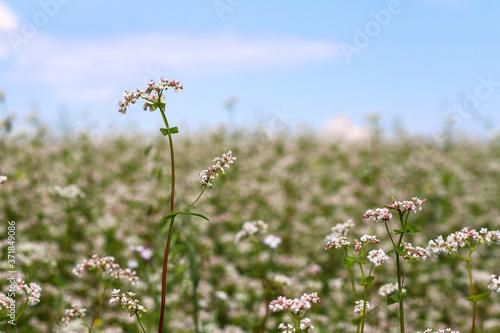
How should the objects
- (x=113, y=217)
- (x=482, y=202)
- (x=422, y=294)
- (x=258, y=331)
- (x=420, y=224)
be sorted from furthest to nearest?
(x=482, y=202) → (x=420, y=224) → (x=113, y=217) → (x=422, y=294) → (x=258, y=331)

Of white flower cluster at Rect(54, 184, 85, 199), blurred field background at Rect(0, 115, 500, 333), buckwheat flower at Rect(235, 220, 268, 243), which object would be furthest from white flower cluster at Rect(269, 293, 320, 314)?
white flower cluster at Rect(54, 184, 85, 199)

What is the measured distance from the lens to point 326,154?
979cm

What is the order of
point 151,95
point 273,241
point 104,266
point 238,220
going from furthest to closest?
point 238,220, point 273,241, point 104,266, point 151,95

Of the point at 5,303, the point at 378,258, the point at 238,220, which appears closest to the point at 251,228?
the point at 378,258

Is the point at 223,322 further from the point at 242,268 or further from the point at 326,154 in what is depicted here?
the point at 326,154

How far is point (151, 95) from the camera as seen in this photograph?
1.72 meters

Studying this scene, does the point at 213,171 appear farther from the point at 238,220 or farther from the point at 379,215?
the point at 238,220

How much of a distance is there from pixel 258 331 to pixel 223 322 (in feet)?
2.80

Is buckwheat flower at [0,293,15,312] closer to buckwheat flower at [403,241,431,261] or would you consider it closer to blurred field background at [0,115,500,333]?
blurred field background at [0,115,500,333]

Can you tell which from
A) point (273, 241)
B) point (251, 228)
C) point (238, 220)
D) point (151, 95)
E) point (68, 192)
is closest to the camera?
point (151, 95)

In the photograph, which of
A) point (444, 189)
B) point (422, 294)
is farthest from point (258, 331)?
point (444, 189)

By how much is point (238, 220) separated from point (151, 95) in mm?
4282

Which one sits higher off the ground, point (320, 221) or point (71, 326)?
point (320, 221)

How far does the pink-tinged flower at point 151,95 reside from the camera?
1.71 m
